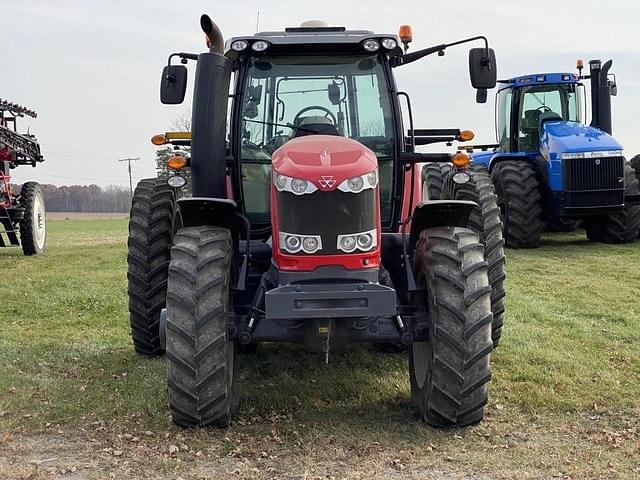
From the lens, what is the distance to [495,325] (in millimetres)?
6195

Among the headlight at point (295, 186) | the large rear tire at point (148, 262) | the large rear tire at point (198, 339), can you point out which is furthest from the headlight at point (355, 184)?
the large rear tire at point (148, 262)

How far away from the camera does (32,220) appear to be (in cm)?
1495

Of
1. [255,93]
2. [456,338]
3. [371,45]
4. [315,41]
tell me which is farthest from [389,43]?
[456,338]

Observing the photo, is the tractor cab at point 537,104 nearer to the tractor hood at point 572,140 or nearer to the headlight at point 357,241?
the tractor hood at point 572,140

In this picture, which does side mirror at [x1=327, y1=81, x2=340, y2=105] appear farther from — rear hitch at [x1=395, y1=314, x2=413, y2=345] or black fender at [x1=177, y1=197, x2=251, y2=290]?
rear hitch at [x1=395, y1=314, x2=413, y2=345]

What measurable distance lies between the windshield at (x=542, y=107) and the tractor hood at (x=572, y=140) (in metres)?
0.33

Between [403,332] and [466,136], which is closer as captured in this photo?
[403,332]

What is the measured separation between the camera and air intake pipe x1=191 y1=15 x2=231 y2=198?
15.7 ft

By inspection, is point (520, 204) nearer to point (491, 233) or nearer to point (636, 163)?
point (636, 163)

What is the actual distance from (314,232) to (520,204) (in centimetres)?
942

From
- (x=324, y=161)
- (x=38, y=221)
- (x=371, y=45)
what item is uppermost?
(x=371, y=45)

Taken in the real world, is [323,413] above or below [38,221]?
below

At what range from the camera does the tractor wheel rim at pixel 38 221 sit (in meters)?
15.1

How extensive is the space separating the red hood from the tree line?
78.1 m
